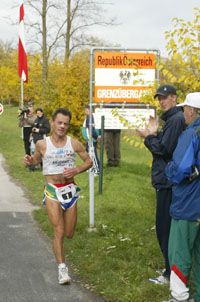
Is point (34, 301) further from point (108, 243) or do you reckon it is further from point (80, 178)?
point (80, 178)

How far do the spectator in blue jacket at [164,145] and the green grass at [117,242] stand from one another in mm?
401

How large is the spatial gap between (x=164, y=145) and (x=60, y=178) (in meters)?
1.40

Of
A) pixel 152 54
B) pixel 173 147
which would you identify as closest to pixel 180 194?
pixel 173 147

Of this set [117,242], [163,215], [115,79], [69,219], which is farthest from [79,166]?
[115,79]

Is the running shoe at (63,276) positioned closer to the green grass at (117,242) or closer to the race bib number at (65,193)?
the green grass at (117,242)

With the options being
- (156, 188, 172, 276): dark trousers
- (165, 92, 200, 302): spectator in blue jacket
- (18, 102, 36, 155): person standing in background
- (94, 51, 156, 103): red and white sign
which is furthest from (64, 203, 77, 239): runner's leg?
(18, 102, 36, 155): person standing in background

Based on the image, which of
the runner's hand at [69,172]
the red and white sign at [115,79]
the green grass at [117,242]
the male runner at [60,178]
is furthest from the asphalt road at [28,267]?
the red and white sign at [115,79]

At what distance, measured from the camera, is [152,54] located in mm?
8484

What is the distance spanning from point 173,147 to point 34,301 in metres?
2.09

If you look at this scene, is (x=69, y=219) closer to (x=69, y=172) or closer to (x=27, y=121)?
(x=69, y=172)

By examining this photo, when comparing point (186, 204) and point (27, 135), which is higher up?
point (186, 204)

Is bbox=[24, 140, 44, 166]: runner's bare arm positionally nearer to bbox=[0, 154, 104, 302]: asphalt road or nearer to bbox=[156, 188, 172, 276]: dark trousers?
bbox=[0, 154, 104, 302]: asphalt road

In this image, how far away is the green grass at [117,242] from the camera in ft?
18.6

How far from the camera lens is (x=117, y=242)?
24.3 ft
